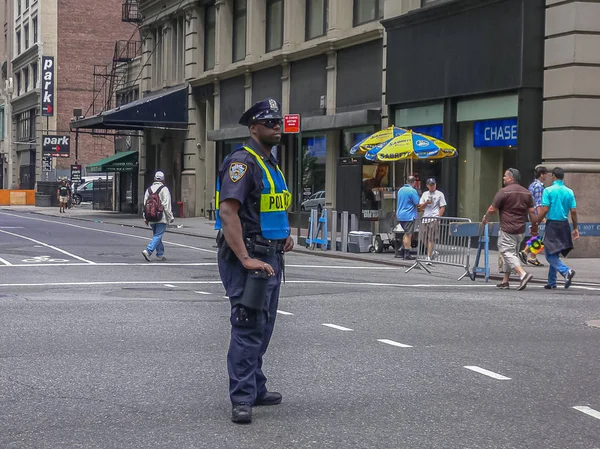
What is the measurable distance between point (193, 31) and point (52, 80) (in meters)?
27.6

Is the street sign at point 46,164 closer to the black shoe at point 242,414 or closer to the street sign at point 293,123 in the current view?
the street sign at point 293,123

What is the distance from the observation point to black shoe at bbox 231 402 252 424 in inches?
235

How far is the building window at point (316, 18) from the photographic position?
104 ft

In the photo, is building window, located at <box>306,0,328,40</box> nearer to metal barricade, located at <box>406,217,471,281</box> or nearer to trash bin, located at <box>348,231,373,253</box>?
trash bin, located at <box>348,231,373,253</box>

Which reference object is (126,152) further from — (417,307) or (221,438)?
(221,438)

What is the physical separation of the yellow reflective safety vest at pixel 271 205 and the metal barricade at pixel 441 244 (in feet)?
A: 35.6

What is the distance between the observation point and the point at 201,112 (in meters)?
41.8

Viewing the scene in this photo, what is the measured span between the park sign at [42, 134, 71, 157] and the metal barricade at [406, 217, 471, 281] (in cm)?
4764

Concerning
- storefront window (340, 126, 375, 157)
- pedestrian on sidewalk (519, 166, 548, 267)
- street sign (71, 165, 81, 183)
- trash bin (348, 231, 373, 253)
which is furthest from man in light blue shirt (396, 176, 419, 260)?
street sign (71, 165, 81, 183)

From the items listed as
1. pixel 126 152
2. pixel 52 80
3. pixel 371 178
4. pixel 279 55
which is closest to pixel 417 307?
pixel 371 178

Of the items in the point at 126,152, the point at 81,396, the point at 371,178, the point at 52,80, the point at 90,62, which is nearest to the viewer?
the point at 81,396

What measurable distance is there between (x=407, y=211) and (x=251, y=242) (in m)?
14.2

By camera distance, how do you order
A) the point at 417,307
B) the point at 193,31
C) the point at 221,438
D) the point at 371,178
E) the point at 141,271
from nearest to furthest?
the point at 221,438 < the point at 417,307 < the point at 141,271 < the point at 371,178 < the point at 193,31

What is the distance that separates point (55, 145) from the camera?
62969mm
